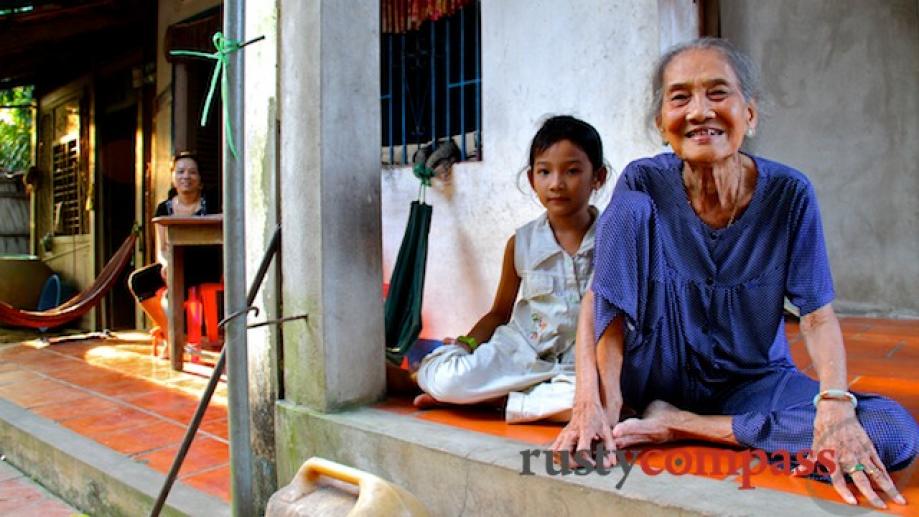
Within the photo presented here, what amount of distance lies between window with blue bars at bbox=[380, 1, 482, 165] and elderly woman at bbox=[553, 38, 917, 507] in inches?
90.9

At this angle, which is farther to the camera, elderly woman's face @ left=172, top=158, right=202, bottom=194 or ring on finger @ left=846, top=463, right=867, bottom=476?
elderly woman's face @ left=172, top=158, right=202, bottom=194

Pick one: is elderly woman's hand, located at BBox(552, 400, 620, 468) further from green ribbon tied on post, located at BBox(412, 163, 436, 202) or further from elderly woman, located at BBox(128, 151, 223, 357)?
elderly woman, located at BBox(128, 151, 223, 357)

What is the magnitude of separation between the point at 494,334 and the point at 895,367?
71.7 inches

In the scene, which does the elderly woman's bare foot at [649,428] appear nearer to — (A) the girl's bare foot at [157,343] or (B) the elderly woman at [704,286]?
(B) the elderly woman at [704,286]

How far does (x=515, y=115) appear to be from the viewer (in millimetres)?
3773

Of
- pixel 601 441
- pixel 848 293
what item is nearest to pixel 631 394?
pixel 601 441

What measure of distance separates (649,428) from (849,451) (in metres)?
0.46

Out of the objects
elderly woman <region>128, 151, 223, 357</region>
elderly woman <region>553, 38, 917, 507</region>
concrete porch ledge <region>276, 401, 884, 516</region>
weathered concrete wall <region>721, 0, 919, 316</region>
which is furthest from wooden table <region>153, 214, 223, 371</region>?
weathered concrete wall <region>721, 0, 919, 316</region>

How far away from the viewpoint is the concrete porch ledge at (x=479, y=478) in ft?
4.31

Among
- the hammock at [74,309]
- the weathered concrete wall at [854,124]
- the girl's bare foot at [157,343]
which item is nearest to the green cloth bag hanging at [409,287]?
the weathered concrete wall at [854,124]

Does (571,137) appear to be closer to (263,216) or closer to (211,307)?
(263,216)

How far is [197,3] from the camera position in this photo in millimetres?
5938

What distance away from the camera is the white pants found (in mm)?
2018

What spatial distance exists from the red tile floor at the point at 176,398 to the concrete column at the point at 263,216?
21cm
